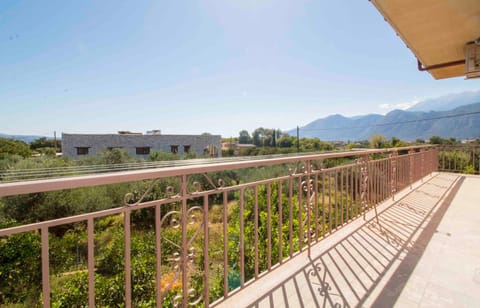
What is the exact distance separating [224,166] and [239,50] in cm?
1311

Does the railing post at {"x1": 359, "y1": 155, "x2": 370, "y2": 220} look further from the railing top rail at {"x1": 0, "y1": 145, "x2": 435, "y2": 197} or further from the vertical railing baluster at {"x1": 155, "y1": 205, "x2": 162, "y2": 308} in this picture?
the vertical railing baluster at {"x1": 155, "y1": 205, "x2": 162, "y2": 308}

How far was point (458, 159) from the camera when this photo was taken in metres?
6.72

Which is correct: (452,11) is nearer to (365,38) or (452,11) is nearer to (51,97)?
(365,38)

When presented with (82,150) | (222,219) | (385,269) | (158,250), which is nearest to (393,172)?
(385,269)

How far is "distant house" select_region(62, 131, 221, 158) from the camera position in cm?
1880

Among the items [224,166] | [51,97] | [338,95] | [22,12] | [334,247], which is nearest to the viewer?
[224,166]

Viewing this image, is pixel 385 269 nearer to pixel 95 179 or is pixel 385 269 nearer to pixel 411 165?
pixel 95 179

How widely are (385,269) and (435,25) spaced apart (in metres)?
2.74

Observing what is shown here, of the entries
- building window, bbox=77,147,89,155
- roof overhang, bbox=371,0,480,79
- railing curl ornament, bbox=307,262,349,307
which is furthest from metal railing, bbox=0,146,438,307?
building window, bbox=77,147,89,155

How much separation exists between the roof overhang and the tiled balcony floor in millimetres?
2227

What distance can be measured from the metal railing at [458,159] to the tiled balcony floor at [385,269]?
15.0 ft

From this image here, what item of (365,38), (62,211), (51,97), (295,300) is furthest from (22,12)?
(295,300)

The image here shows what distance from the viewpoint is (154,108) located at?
31.9m

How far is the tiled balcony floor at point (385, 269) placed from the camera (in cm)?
137
